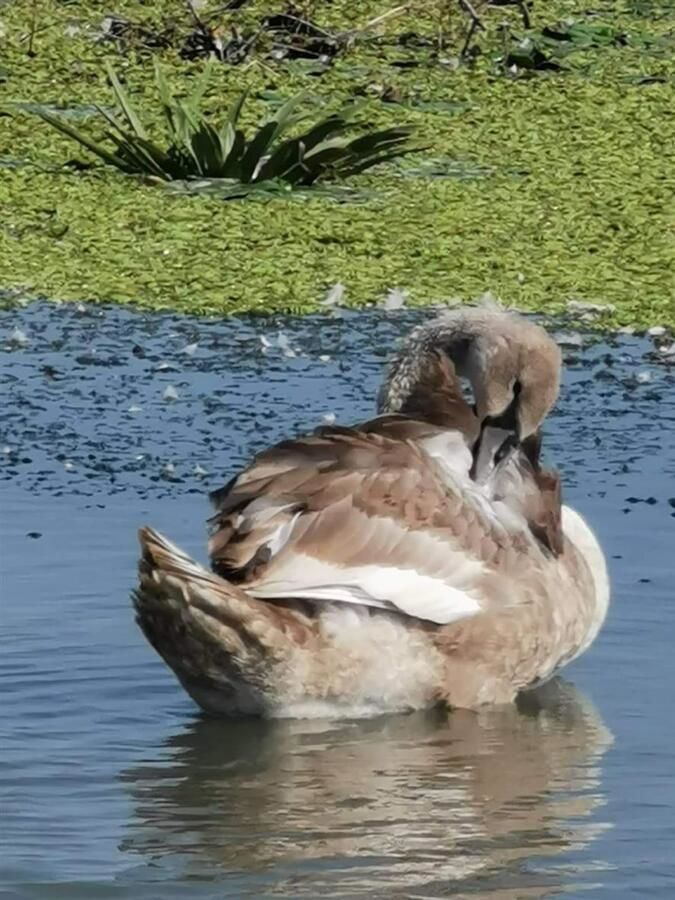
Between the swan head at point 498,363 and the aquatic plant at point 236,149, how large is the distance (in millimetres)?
4526

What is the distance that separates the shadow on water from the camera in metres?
5.30

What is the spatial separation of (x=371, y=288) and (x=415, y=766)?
14.8ft

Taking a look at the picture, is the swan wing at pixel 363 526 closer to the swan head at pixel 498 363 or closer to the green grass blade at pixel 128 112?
the swan head at pixel 498 363

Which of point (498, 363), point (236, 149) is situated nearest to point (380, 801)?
point (498, 363)

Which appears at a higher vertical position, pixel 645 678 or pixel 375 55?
pixel 645 678

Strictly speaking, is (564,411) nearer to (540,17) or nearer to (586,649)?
(586,649)

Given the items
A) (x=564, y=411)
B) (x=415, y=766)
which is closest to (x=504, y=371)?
(x=415, y=766)

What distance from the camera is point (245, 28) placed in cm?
1499

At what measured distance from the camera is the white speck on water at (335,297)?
10234mm

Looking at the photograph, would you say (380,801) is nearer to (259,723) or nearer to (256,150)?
(259,723)

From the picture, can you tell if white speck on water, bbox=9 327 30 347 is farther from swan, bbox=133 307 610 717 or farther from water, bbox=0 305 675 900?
swan, bbox=133 307 610 717

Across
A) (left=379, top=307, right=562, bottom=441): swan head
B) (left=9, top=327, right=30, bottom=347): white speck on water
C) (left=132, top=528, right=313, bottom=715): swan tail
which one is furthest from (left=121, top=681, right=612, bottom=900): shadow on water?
(left=9, top=327, right=30, bottom=347): white speck on water

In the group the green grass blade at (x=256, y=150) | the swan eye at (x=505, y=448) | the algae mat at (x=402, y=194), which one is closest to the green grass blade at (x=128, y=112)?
the algae mat at (x=402, y=194)

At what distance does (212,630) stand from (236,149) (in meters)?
6.07
